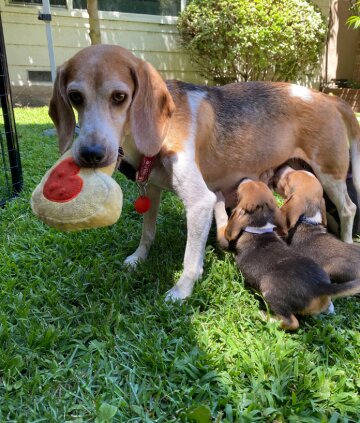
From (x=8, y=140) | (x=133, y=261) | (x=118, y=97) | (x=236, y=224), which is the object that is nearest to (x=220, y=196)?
(x=236, y=224)

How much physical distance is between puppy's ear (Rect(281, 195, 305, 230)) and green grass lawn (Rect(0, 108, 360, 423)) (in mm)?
534

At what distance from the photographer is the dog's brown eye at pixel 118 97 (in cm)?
240

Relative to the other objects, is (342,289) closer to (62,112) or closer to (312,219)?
(312,219)

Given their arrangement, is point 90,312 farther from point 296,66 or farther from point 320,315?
point 296,66

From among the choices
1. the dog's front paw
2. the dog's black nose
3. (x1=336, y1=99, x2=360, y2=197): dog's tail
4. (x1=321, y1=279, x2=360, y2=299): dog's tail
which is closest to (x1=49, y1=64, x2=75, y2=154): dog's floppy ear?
the dog's black nose

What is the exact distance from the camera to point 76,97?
2.42 meters

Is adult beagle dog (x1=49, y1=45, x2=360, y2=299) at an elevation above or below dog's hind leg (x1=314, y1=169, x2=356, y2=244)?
above

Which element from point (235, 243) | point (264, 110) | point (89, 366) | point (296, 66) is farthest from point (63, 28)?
point (89, 366)

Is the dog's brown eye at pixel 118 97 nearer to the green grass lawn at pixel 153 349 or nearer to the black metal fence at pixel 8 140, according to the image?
the green grass lawn at pixel 153 349

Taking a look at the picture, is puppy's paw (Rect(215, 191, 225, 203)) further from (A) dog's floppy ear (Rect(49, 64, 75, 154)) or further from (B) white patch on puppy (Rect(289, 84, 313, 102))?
(A) dog's floppy ear (Rect(49, 64, 75, 154))

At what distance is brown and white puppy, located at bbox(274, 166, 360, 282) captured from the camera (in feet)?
8.87

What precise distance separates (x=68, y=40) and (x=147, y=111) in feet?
27.9

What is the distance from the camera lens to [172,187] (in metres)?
2.84

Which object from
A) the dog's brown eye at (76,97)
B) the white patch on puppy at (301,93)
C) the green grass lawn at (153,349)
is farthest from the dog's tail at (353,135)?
the dog's brown eye at (76,97)
